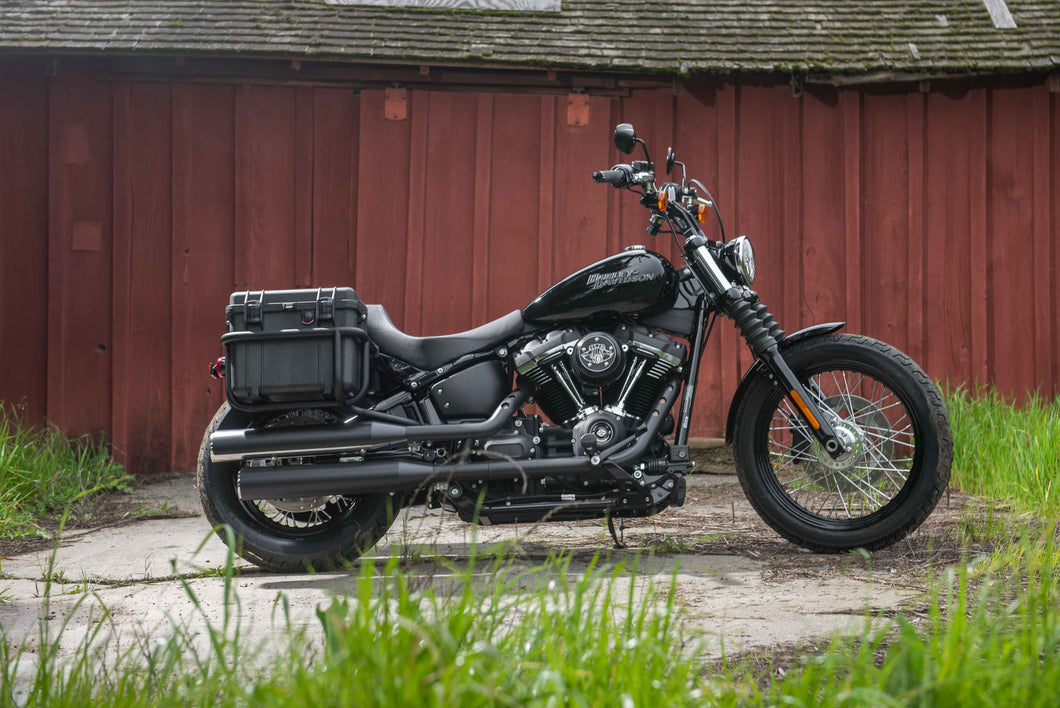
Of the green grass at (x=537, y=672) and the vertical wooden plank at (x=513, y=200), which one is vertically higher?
the vertical wooden plank at (x=513, y=200)

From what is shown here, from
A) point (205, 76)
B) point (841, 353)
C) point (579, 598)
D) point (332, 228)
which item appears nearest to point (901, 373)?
point (841, 353)

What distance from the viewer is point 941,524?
3520 mm

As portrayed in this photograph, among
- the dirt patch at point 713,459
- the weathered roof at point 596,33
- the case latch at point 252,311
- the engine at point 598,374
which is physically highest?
the weathered roof at point 596,33

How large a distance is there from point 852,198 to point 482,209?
94.4 inches

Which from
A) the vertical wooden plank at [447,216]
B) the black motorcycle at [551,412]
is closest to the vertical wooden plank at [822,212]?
the vertical wooden plank at [447,216]

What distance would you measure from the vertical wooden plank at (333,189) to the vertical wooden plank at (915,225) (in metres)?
3.60

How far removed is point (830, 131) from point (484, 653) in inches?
206

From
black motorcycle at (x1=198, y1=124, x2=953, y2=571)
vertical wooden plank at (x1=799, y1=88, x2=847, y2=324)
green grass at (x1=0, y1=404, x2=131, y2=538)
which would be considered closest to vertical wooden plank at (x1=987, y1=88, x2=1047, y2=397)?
vertical wooden plank at (x1=799, y1=88, x2=847, y2=324)

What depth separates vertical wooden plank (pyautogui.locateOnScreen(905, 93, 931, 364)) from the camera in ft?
19.2

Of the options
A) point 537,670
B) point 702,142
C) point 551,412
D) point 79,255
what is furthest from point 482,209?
point 537,670

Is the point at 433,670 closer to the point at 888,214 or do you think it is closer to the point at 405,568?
the point at 405,568

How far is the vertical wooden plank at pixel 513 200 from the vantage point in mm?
5789

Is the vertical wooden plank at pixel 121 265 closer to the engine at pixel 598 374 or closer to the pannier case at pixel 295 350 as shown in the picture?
the pannier case at pixel 295 350

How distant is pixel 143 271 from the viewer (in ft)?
18.9
